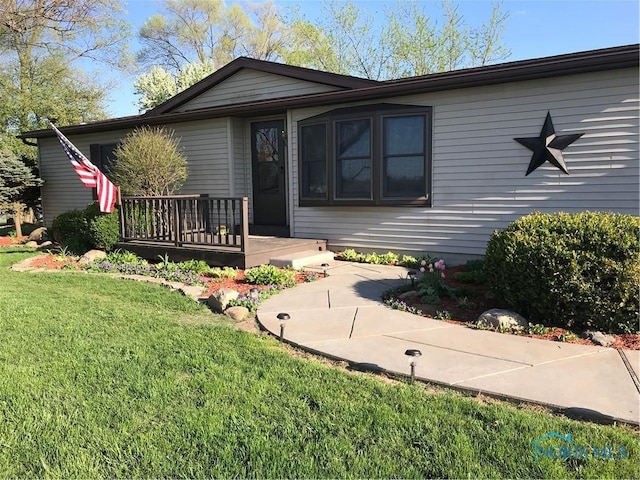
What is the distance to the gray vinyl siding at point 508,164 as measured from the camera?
19.5 ft

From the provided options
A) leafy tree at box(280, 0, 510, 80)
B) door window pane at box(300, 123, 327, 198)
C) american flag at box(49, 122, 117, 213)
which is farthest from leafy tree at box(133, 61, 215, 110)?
door window pane at box(300, 123, 327, 198)

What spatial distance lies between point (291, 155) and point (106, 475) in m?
7.05

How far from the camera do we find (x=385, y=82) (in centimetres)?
768

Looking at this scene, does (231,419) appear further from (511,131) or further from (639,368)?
(511,131)

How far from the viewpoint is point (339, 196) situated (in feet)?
26.4

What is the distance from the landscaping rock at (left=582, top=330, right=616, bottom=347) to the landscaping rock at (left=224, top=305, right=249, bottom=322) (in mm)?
3167

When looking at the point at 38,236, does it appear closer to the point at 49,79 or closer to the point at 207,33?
the point at 49,79

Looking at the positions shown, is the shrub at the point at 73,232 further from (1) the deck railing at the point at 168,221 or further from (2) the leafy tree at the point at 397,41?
(2) the leafy tree at the point at 397,41

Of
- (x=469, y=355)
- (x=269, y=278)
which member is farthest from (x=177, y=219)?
(x=469, y=355)

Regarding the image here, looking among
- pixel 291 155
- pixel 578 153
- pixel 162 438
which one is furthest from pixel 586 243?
pixel 291 155

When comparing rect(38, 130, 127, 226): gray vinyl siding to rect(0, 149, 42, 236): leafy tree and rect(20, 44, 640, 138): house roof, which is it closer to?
rect(0, 149, 42, 236): leafy tree

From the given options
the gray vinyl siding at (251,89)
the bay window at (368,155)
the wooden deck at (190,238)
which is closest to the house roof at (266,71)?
the gray vinyl siding at (251,89)

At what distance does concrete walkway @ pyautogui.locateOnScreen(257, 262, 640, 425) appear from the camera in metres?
2.84

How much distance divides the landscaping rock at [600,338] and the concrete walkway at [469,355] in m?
0.14
